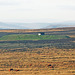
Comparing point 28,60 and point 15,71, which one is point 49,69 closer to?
point 15,71

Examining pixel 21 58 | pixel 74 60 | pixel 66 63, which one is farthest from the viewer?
pixel 21 58

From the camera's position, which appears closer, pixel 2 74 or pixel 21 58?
pixel 2 74

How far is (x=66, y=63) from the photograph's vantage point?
49094mm

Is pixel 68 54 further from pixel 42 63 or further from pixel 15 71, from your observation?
pixel 15 71

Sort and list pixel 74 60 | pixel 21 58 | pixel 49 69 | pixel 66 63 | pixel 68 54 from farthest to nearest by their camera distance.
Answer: pixel 68 54 < pixel 21 58 < pixel 74 60 < pixel 66 63 < pixel 49 69

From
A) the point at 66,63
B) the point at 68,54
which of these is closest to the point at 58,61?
the point at 66,63

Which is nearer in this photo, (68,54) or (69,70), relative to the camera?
(69,70)

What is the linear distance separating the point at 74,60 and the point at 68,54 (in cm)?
786

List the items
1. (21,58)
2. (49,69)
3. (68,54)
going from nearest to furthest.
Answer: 1. (49,69)
2. (21,58)
3. (68,54)

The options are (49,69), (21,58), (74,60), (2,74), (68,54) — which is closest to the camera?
(2,74)

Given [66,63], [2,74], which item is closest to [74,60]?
[66,63]

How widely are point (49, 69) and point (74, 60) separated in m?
10.6

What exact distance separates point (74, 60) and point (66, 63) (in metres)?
3.96

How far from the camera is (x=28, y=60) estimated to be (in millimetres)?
53219
